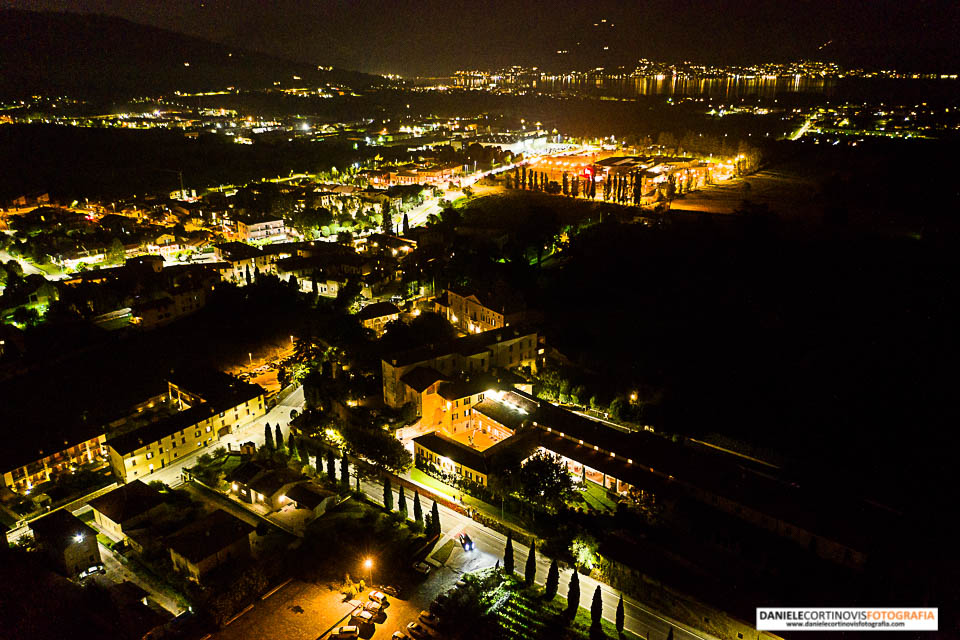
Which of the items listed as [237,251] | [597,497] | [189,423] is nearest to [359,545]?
[597,497]

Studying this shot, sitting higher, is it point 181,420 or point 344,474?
point 181,420

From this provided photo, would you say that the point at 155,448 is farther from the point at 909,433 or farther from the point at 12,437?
the point at 909,433

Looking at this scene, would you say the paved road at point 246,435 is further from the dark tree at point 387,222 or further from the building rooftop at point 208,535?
the dark tree at point 387,222

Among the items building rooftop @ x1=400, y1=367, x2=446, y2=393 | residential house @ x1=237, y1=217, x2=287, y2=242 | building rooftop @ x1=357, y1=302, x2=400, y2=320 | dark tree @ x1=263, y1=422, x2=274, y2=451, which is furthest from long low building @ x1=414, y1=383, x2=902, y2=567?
residential house @ x1=237, y1=217, x2=287, y2=242

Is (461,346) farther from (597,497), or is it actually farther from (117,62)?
(117,62)

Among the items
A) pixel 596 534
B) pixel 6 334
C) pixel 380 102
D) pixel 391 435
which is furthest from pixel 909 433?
pixel 380 102

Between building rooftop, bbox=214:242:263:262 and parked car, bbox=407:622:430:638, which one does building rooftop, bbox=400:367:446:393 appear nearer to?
parked car, bbox=407:622:430:638
